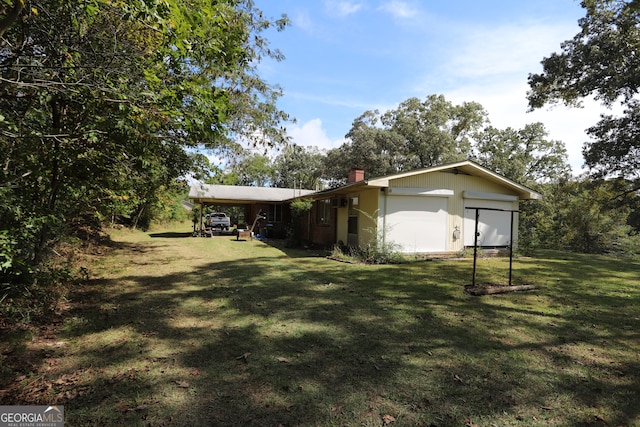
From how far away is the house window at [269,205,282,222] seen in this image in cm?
2498

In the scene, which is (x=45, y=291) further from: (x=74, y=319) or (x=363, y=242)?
(x=363, y=242)

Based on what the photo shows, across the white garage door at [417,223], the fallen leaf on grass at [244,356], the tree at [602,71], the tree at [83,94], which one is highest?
the tree at [602,71]

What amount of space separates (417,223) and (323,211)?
18.3 feet

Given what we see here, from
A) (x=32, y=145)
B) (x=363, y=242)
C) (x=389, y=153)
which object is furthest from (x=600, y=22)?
(x=32, y=145)

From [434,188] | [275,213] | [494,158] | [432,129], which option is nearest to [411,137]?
[432,129]

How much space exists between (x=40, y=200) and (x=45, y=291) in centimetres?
148

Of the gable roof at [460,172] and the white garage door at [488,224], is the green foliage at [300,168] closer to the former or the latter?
the gable roof at [460,172]

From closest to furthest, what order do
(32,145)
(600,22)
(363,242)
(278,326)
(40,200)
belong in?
(32,145), (278,326), (40,200), (363,242), (600,22)

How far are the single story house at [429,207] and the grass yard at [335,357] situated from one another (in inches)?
195

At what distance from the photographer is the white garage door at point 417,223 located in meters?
12.1

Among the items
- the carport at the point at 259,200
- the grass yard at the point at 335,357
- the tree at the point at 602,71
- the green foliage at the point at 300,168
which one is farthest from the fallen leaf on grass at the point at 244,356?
the green foliage at the point at 300,168

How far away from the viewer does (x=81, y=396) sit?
2.87 meters

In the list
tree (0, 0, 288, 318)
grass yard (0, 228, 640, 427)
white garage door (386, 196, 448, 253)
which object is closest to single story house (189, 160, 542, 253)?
white garage door (386, 196, 448, 253)

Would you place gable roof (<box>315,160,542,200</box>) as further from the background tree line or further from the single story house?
the background tree line
